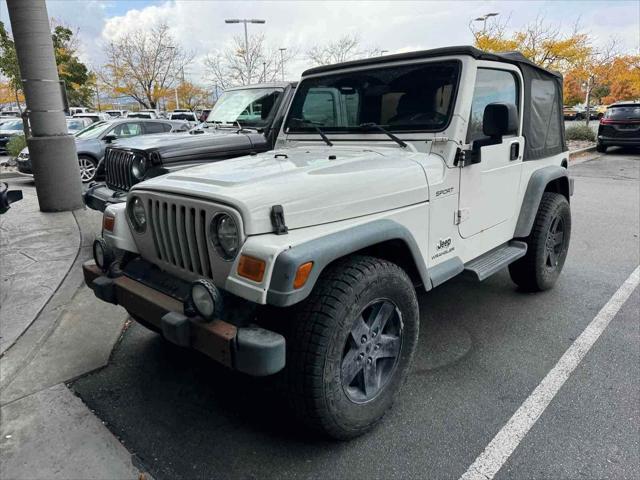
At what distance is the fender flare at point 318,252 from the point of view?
6.61ft

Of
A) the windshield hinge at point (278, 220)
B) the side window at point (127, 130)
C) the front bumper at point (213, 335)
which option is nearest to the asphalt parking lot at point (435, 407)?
the front bumper at point (213, 335)

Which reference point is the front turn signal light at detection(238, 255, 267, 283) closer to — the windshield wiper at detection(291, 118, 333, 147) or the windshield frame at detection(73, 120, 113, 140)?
the windshield wiper at detection(291, 118, 333, 147)

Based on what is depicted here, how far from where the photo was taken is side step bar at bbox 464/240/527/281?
3336 millimetres

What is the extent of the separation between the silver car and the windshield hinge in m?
8.97

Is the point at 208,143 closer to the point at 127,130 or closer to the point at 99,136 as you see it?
the point at 99,136

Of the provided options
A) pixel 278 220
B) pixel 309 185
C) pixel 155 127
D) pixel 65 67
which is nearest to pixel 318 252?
pixel 278 220

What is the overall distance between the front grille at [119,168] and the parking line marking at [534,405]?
4452mm

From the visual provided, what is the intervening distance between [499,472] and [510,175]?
2.28 meters

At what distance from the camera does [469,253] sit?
340 centimetres

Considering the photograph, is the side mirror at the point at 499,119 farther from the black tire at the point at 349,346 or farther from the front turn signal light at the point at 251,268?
the front turn signal light at the point at 251,268

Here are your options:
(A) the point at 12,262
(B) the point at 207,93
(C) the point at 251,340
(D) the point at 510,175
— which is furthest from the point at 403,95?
(B) the point at 207,93

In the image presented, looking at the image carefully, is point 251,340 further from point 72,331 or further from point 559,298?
point 559,298

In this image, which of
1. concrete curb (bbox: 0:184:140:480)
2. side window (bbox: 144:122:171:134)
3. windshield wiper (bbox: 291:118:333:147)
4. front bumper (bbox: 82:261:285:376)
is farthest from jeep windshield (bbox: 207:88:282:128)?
side window (bbox: 144:122:171:134)

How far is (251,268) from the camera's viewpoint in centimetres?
208
